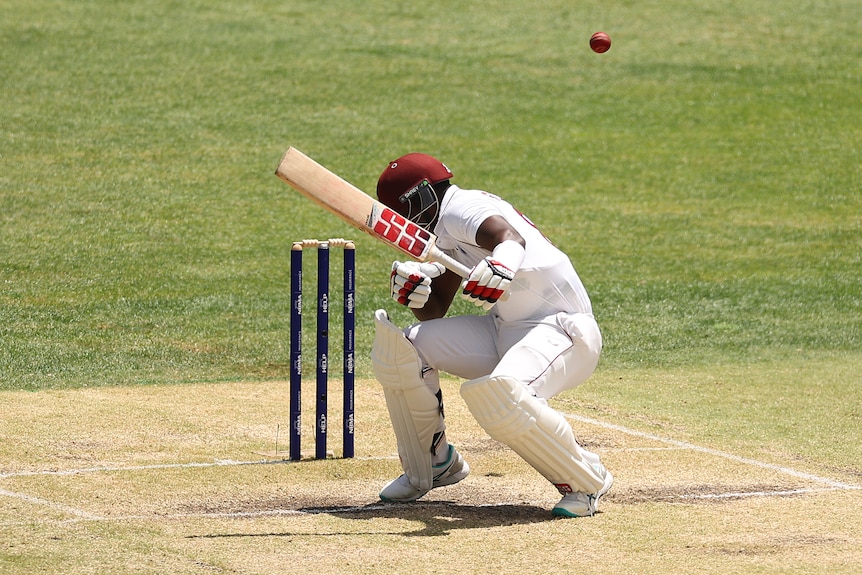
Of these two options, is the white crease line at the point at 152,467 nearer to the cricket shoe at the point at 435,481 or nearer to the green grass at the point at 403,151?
the cricket shoe at the point at 435,481

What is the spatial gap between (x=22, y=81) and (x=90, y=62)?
3.80 ft

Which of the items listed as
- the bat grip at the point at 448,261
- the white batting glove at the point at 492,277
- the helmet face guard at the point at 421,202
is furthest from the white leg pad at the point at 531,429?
the helmet face guard at the point at 421,202

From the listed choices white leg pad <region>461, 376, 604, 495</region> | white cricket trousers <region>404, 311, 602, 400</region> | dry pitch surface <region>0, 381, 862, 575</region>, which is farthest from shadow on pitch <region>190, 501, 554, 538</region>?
white cricket trousers <region>404, 311, 602, 400</region>

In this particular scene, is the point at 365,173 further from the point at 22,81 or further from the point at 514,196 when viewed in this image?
the point at 22,81

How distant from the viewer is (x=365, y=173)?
1498 centimetres

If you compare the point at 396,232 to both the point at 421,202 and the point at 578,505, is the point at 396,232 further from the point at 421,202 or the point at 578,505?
the point at 578,505

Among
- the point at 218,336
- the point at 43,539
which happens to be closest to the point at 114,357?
the point at 218,336

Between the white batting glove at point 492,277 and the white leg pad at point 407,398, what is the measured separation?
564 mm

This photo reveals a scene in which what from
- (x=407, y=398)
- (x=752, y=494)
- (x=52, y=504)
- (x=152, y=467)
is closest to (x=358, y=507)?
(x=407, y=398)

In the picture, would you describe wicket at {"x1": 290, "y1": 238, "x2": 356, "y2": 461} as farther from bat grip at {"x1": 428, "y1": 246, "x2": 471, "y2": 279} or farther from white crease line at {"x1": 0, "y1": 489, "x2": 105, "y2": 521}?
white crease line at {"x1": 0, "y1": 489, "x2": 105, "y2": 521}

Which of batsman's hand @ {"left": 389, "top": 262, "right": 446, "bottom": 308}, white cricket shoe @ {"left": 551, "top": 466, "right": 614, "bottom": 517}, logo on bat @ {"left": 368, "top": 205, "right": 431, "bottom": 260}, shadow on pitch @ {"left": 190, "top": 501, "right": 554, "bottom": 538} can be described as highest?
logo on bat @ {"left": 368, "top": 205, "right": 431, "bottom": 260}

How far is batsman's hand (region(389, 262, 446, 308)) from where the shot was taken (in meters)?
5.46

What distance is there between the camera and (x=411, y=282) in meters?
5.48

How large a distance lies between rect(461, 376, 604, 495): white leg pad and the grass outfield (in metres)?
0.25
